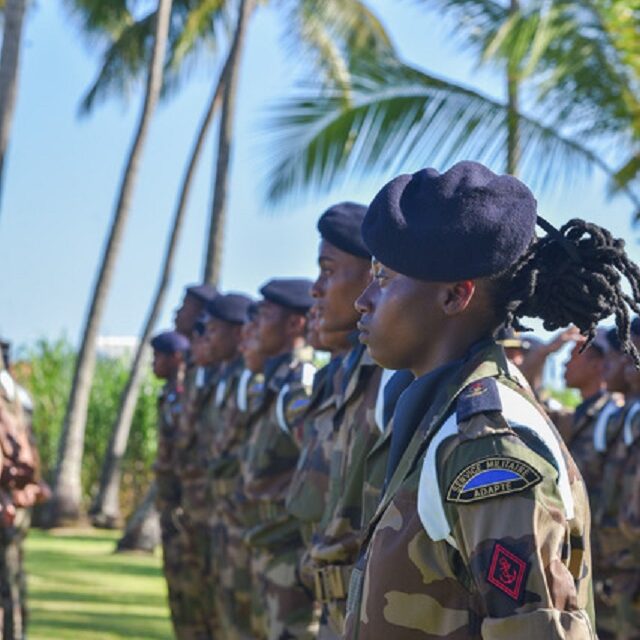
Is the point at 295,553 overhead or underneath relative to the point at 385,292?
underneath

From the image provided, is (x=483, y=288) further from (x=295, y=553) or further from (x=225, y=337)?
(x=225, y=337)

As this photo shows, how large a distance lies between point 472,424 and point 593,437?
7.15 m

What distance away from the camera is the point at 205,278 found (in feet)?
63.0

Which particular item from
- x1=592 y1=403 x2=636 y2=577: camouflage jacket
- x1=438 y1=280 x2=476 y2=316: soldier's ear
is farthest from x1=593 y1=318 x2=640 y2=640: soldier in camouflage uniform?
x1=438 y1=280 x2=476 y2=316: soldier's ear

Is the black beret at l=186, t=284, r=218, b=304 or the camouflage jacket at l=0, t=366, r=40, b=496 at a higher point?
the black beret at l=186, t=284, r=218, b=304

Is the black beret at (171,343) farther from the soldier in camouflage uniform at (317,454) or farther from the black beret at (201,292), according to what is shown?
the soldier in camouflage uniform at (317,454)

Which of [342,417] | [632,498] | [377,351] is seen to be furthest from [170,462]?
[377,351]

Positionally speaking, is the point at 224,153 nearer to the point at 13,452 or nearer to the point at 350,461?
the point at 13,452

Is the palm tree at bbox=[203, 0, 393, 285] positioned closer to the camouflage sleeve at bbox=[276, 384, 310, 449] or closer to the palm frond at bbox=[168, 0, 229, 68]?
the palm frond at bbox=[168, 0, 229, 68]

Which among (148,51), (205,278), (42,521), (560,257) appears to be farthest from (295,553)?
(148,51)

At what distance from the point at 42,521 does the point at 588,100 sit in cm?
1138

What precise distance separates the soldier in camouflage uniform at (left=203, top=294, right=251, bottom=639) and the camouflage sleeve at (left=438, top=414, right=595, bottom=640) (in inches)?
231

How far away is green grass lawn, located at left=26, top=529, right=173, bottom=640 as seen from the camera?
12.6m

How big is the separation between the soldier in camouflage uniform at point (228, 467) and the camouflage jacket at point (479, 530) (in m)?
5.62
